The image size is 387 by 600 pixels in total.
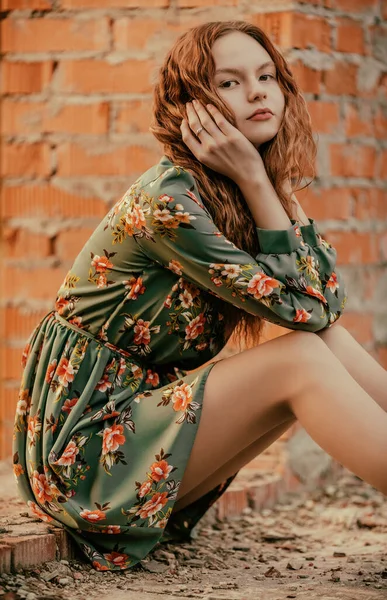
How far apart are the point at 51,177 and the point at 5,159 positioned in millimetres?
194

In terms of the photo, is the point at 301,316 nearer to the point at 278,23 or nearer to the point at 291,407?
the point at 291,407

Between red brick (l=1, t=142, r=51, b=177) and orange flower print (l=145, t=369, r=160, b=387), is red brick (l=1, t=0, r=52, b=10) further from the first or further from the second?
orange flower print (l=145, t=369, r=160, b=387)

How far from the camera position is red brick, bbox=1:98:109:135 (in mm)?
3289

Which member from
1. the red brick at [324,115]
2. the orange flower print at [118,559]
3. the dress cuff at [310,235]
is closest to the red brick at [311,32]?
the red brick at [324,115]

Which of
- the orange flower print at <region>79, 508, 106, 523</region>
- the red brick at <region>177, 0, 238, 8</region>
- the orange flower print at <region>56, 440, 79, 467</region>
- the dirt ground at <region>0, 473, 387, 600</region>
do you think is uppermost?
the red brick at <region>177, 0, 238, 8</region>

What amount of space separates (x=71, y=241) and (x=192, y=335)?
109 cm

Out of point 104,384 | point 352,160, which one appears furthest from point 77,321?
point 352,160

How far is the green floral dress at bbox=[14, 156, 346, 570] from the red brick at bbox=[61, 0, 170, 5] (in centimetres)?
116

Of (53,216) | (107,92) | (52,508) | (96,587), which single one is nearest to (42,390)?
(52,508)

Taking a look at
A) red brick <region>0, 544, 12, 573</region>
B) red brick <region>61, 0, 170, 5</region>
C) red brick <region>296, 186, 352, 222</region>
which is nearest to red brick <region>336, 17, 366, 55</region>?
red brick <region>296, 186, 352, 222</region>

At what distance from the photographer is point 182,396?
7.38 feet

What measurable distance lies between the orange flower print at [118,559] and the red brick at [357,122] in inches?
71.9

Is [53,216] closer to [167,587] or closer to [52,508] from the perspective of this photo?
[52,508]

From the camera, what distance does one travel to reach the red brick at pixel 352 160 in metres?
3.37
